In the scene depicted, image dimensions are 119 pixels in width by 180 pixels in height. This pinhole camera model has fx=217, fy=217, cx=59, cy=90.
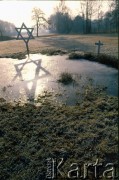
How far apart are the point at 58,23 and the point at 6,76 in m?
68.0

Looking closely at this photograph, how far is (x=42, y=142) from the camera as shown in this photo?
6.55 m

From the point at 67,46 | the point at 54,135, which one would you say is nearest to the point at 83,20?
the point at 67,46

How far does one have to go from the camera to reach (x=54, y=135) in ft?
22.6

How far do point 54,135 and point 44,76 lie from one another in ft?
23.5

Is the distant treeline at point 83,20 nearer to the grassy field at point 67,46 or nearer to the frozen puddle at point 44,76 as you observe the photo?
the grassy field at point 67,46

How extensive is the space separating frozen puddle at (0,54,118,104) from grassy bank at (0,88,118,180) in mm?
1298

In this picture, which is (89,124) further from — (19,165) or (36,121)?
(19,165)

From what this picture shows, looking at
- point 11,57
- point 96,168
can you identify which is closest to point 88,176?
point 96,168

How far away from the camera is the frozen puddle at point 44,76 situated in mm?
10945

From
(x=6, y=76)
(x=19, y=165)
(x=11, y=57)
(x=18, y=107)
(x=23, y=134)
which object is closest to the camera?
(x=19, y=165)

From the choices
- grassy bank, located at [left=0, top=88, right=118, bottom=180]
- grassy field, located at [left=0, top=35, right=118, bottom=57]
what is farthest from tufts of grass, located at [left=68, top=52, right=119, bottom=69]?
grassy bank, located at [left=0, top=88, right=118, bottom=180]

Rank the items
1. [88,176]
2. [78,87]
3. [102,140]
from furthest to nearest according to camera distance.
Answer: [78,87] < [102,140] < [88,176]

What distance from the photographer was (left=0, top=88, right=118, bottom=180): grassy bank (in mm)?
5691

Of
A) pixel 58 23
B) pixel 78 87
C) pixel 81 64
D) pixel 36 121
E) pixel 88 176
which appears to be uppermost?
pixel 58 23
